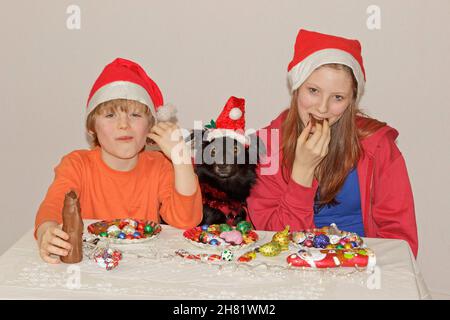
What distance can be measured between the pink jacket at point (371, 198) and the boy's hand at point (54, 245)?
825 mm

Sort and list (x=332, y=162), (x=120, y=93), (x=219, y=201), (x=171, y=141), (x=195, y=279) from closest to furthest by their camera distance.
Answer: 1. (x=195, y=279)
2. (x=171, y=141)
3. (x=120, y=93)
4. (x=332, y=162)
5. (x=219, y=201)

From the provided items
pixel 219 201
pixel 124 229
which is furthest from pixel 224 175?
pixel 124 229

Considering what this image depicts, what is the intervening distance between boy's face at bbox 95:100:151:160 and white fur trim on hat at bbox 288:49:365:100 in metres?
0.55

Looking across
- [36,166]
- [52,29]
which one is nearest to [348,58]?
[52,29]

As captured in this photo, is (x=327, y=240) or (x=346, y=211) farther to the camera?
(x=346, y=211)

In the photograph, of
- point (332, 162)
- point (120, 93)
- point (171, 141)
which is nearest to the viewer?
point (171, 141)

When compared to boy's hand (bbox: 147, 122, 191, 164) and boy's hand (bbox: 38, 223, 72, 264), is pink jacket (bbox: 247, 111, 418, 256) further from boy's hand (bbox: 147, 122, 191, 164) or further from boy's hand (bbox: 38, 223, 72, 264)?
boy's hand (bbox: 38, 223, 72, 264)

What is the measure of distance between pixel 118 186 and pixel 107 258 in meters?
0.67

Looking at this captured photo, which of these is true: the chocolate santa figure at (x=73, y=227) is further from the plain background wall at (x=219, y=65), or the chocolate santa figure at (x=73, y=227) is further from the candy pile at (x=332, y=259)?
the plain background wall at (x=219, y=65)

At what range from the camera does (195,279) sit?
1.48 meters

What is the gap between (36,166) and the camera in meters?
3.40

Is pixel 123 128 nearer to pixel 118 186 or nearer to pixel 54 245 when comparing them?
pixel 118 186
